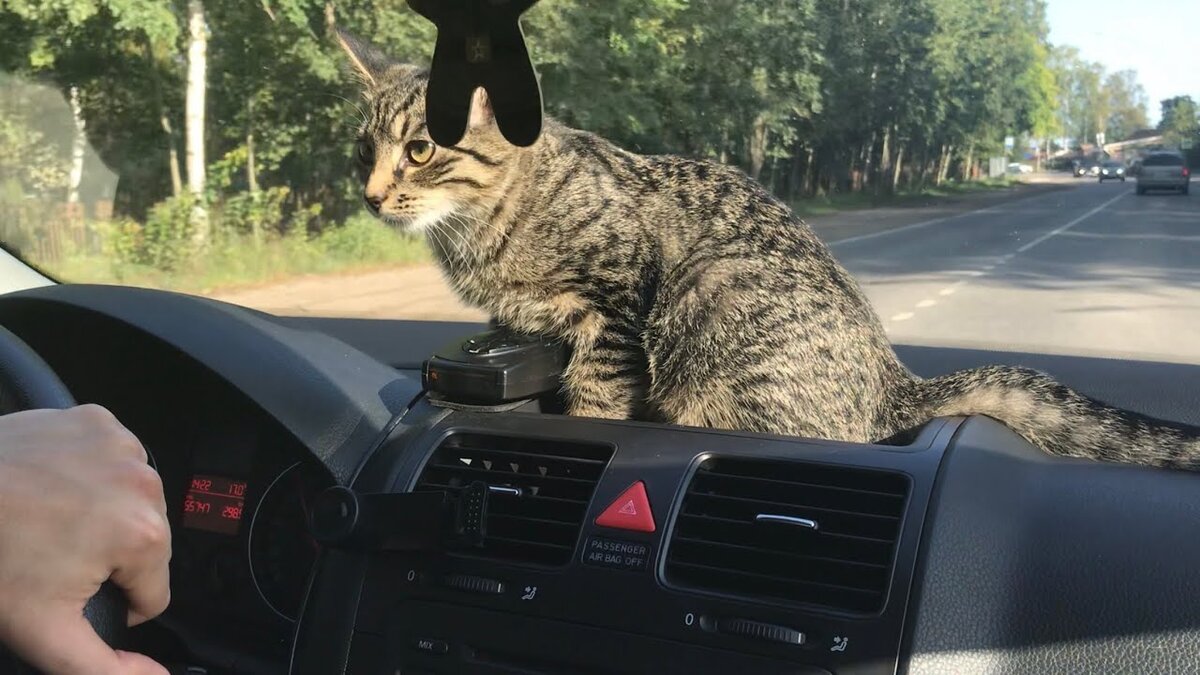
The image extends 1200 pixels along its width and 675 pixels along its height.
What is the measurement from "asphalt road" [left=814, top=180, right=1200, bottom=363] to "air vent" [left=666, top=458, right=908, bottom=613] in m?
1.75

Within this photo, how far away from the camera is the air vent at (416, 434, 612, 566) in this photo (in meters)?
2.36

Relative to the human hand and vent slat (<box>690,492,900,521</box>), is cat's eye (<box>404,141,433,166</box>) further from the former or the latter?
the human hand

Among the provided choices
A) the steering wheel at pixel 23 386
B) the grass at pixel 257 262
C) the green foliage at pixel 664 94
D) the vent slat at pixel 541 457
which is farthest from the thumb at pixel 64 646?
the grass at pixel 257 262

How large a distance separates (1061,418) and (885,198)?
5485 millimetres

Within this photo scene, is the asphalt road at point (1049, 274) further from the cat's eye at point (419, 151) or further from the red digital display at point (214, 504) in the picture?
the red digital display at point (214, 504)

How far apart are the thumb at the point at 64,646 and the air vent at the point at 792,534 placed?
108cm

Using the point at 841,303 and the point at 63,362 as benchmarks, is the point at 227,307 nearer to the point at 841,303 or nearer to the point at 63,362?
the point at 63,362

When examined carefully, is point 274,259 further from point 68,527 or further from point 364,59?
point 68,527

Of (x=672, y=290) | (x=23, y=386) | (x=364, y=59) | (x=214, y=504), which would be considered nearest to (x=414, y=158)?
(x=364, y=59)

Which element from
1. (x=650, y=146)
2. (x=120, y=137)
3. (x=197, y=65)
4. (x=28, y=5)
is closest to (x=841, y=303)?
(x=650, y=146)

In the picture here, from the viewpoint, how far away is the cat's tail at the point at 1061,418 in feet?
8.38

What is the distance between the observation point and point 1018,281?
6316mm

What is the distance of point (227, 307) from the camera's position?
117 inches

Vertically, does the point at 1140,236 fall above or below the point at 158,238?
above
